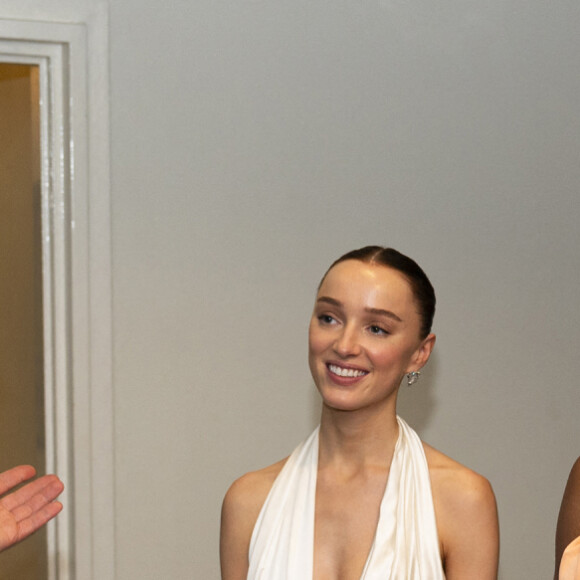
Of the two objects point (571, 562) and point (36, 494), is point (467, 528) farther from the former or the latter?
point (36, 494)

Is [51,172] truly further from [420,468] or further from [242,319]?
[420,468]

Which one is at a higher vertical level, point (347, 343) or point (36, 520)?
point (347, 343)

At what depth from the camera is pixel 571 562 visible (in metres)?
1.73

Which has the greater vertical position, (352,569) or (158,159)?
(158,159)

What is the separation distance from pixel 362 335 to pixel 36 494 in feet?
2.78

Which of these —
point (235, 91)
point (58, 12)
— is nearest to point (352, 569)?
point (235, 91)

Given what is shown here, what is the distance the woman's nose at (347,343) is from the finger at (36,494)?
0.78m

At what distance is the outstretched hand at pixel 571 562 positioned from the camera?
1.71m

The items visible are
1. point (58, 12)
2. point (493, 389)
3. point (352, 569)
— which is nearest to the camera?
point (352, 569)

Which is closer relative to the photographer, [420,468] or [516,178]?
[420,468]

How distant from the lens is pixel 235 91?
2.68 metres

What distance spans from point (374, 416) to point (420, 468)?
133mm

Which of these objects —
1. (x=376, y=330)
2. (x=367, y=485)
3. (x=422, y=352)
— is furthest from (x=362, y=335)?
(x=367, y=485)

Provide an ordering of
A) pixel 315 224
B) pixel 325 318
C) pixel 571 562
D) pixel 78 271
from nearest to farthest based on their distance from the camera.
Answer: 1. pixel 571 562
2. pixel 325 318
3. pixel 78 271
4. pixel 315 224
